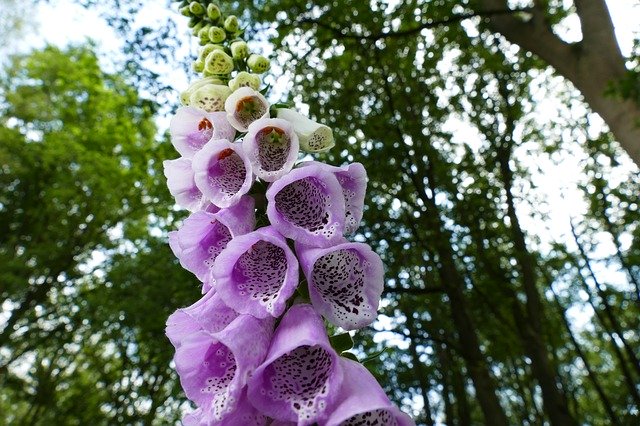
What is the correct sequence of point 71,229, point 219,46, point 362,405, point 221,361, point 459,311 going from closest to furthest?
point 362,405 → point 221,361 → point 219,46 → point 459,311 → point 71,229

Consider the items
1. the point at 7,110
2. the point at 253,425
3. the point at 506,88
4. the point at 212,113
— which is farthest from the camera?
the point at 7,110

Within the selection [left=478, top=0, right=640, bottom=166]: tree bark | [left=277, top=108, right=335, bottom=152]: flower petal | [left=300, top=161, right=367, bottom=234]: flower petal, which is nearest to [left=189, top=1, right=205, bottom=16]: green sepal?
[left=277, top=108, right=335, bottom=152]: flower petal

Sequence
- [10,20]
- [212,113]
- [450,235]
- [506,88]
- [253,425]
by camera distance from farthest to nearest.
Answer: [10,20] < [506,88] < [450,235] < [212,113] < [253,425]

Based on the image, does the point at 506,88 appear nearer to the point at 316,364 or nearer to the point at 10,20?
the point at 316,364

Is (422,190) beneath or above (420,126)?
beneath

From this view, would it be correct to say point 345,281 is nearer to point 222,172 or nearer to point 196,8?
point 222,172

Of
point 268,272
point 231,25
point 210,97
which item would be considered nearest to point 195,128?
point 210,97

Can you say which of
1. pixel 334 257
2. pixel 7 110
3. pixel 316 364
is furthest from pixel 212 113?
pixel 7 110

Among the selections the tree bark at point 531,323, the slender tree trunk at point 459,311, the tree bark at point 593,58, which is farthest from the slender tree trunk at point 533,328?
the tree bark at point 593,58
